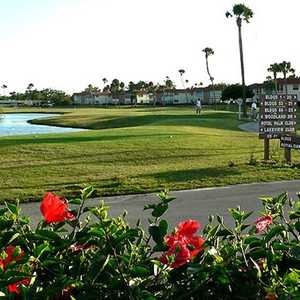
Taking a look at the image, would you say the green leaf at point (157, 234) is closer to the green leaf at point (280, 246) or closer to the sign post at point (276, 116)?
the green leaf at point (280, 246)

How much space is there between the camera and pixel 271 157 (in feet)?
59.5

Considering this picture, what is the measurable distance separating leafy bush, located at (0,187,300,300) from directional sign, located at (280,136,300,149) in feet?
47.4

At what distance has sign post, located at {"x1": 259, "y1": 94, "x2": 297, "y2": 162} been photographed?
17.2 m

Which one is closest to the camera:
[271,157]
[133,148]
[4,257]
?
[4,257]

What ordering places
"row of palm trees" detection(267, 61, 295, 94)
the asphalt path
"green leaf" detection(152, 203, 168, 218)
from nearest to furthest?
"green leaf" detection(152, 203, 168, 218) → the asphalt path → "row of palm trees" detection(267, 61, 295, 94)

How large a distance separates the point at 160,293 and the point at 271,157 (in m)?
16.4

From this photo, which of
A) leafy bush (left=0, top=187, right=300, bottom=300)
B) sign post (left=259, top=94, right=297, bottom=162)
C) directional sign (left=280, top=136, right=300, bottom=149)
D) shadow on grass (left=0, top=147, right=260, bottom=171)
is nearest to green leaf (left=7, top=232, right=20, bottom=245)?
leafy bush (left=0, top=187, right=300, bottom=300)

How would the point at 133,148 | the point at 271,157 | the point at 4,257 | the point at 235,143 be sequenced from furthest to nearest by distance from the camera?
1. the point at 235,143
2. the point at 133,148
3. the point at 271,157
4. the point at 4,257

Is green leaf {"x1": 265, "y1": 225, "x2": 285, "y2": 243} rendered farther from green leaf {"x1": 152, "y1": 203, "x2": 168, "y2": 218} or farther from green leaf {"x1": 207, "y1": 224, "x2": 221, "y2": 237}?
green leaf {"x1": 152, "y1": 203, "x2": 168, "y2": 218}

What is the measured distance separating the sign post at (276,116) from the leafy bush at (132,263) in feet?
49.7

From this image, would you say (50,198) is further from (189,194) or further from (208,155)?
(208,155)

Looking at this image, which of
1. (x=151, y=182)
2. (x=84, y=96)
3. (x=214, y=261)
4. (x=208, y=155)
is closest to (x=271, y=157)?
(x=208, y=155)

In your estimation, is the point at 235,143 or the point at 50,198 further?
the point at 235,143

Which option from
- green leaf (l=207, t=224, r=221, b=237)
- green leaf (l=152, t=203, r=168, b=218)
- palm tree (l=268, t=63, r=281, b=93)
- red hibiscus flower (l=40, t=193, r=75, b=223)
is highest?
palm tree (l=268, t=63, r=281, b=93)
